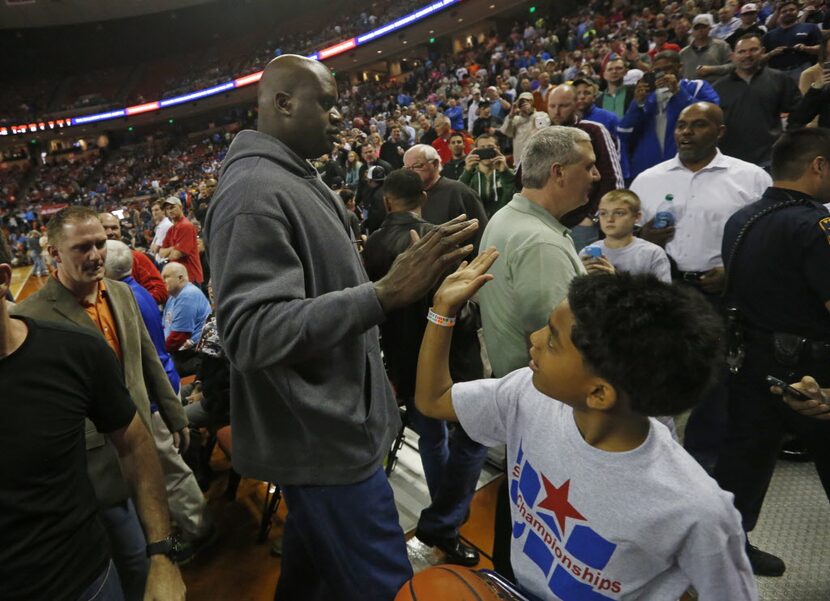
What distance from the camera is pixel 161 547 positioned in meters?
1.45

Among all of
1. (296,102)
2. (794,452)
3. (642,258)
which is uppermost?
(296,102)

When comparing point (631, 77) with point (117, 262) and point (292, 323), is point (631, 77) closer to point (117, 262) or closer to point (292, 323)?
point (117, 262)

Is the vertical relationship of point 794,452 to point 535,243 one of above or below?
below

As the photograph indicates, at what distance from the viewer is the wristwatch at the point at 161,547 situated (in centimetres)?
144

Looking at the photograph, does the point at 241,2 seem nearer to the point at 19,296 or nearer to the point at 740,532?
the point at 19,296

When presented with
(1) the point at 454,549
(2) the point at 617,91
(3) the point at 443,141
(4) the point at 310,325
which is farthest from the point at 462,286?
(3) the point at 443,141

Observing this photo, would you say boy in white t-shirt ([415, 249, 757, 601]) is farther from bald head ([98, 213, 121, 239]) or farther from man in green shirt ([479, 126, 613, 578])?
bald head ([98, 213, 121, 239])

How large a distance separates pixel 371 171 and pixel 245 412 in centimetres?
476

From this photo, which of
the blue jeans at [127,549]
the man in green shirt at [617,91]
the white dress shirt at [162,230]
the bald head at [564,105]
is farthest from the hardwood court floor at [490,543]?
the white dress shirt at [162,230]

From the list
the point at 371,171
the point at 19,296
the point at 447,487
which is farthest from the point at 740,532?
the point at 19,296

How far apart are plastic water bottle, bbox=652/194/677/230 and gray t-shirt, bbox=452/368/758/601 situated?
212 cm

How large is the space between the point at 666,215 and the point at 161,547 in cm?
298

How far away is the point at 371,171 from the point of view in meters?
5.84

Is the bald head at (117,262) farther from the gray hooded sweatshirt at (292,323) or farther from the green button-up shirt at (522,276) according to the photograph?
the green button-up shirt at (522,276)
